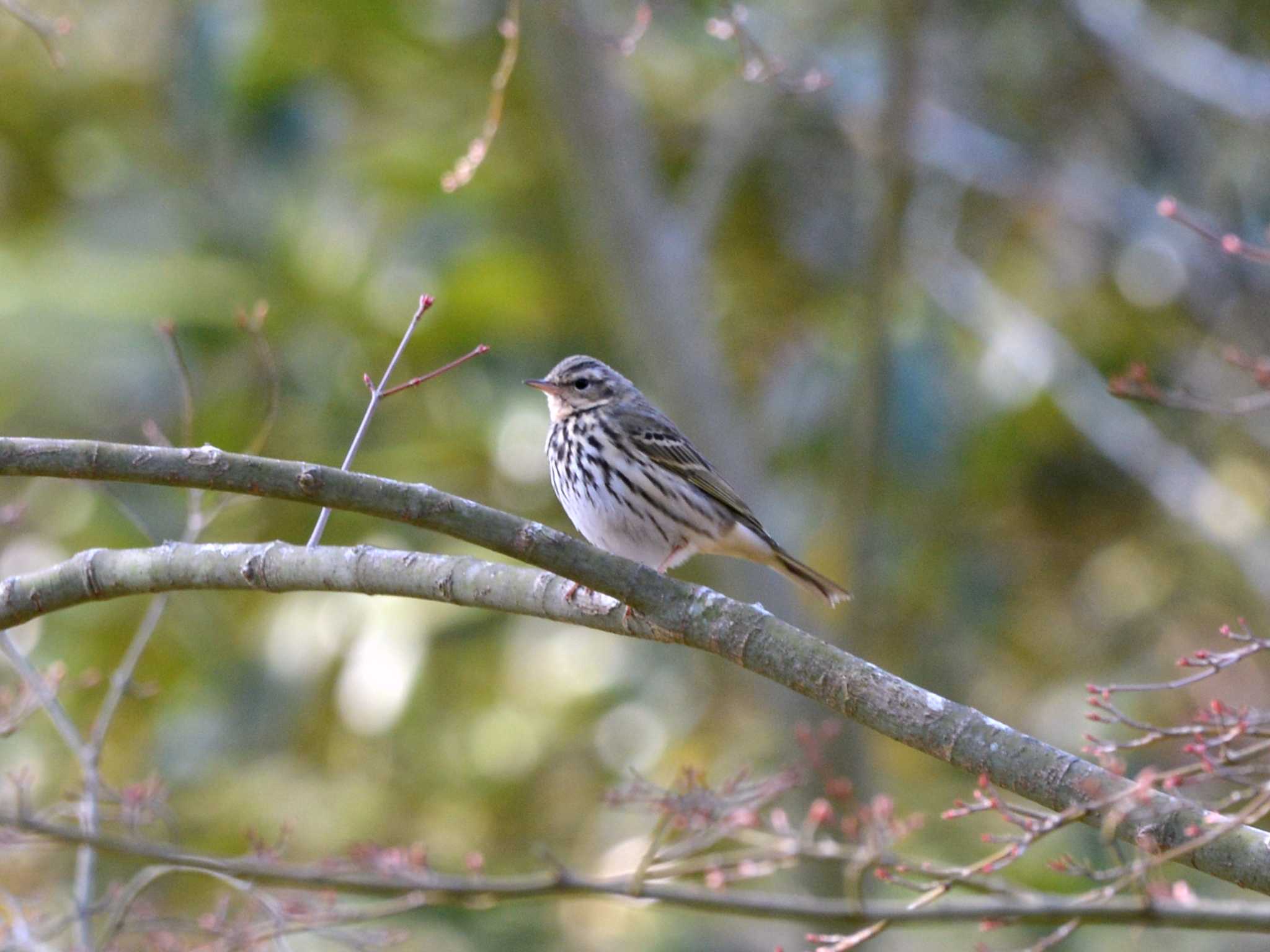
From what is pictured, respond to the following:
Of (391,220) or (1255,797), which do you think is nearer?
(1255,797)

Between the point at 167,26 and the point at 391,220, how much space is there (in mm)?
2280

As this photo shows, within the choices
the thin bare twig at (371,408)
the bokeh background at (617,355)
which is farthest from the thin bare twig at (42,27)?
the bokeh background at (617,355)

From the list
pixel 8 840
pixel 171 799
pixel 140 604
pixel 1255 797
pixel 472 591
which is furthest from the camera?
pixel 140 604

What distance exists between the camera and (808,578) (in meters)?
6.48

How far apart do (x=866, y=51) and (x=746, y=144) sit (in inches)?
84.1

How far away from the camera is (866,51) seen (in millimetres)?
11805

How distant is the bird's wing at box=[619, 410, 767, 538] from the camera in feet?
20.7

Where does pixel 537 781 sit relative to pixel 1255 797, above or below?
above

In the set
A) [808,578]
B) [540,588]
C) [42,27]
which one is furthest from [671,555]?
[42,27]

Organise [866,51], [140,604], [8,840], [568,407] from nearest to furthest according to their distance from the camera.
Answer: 1. [8,840]
2. [568,407]
3. [140,604]
4. [866,51]

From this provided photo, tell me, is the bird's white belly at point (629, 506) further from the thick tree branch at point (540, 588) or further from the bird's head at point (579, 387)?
the thick tree branch at point (540, 588)

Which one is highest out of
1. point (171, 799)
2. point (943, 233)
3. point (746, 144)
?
point (943, 233)

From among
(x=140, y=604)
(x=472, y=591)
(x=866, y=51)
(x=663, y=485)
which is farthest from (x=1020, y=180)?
(x=472, y=591)

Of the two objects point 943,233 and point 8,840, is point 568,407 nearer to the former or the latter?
point 8,840
